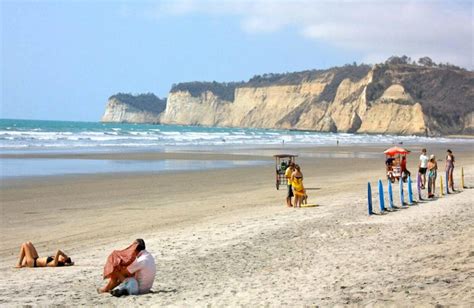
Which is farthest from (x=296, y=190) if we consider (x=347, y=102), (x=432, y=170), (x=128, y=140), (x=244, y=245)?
(x=347, y=102)

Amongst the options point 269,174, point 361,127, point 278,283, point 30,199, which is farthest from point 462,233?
point 361,127

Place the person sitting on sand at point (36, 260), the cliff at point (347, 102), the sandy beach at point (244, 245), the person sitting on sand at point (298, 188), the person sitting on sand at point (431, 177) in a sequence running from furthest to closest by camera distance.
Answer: the cliff at point (347, 102), the person sitting on sand at point (431, 177), the person sitting on sand at point (298, 188), the person sitting on sand at point (36, 260), the sandy beach at point (244, 245)

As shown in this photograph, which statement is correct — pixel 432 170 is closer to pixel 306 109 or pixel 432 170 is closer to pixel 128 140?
pixel 128 140

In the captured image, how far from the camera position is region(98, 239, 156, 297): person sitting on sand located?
778 cm

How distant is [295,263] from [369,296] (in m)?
2.42

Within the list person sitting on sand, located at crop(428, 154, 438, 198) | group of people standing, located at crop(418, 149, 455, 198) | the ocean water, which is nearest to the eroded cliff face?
the ocean water

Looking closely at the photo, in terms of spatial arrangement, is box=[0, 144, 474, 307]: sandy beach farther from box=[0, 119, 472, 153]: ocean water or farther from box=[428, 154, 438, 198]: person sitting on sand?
box=[0, 119, 472, 153]: ocean water

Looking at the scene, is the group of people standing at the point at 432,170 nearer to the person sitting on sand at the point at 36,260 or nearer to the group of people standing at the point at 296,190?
the group of people standing at the point at 296,190

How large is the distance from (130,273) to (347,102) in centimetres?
13387

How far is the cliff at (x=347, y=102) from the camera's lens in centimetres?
12225

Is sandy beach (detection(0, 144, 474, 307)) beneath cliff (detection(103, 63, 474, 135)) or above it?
beneath

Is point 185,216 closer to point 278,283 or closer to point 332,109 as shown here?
point 278,283

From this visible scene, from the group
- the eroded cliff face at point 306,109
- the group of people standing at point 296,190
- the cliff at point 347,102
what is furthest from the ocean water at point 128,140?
the eroded cliff face at point 306,109

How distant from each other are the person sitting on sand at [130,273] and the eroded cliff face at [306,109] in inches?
4426
